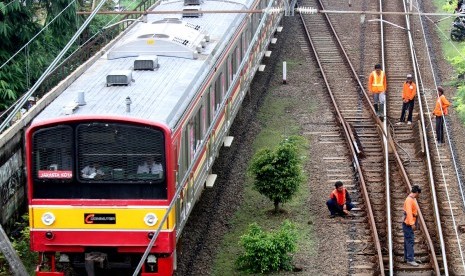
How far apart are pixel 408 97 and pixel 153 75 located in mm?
8822

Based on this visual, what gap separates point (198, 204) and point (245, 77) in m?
5.97

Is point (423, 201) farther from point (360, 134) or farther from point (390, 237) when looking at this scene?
point (360, 134)

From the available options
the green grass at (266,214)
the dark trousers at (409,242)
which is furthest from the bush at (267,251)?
the dark trousers at (409,242)

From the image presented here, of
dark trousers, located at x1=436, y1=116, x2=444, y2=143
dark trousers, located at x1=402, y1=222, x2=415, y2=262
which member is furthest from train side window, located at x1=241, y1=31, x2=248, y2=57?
dark trousers, located at x1=402, y1=222, x2=415, y2=262

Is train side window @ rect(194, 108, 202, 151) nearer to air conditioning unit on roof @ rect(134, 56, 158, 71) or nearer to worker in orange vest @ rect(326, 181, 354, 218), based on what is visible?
air conditioning unit on roof @ rect(134, 56, 158, 71)

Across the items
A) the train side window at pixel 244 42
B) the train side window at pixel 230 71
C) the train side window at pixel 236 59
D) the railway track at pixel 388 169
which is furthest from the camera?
the train side window at pixel 244 42

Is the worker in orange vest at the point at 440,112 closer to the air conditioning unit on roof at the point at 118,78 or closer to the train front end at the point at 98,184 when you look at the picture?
the air conditioning unit on roof at the point at 118,78

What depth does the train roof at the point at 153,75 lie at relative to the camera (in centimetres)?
1483

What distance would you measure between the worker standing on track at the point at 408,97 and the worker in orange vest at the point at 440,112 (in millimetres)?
1315

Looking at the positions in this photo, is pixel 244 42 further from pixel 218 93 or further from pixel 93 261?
pixel 93 261

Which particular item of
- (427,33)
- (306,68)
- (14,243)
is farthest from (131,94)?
(427,33)

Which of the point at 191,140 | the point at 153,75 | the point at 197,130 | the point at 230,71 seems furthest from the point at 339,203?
the point at 230,71

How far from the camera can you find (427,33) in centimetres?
3347

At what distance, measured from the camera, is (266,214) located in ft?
62.7
